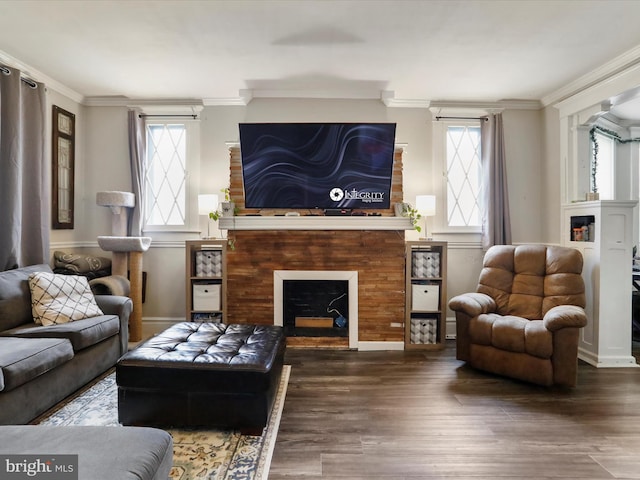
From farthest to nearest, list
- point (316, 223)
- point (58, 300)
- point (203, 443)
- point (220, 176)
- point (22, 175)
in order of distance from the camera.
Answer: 1. point (220, 176)
2. point (316, 223)
3. point (22, 175)
4. point (58, 300)
5. point (203, 443)

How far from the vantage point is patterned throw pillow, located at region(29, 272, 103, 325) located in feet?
8.21

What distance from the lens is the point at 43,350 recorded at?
2.03m

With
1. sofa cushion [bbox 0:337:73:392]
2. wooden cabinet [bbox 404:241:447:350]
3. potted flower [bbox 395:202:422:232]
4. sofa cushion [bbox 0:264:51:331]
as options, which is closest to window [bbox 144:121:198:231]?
sofa cushion [bbox 0:264:51:331]

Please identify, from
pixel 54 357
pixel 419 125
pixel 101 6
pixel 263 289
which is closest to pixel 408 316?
pixel 263 289

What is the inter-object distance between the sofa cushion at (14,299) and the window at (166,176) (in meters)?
1.45

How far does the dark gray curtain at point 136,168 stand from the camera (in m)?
3.76

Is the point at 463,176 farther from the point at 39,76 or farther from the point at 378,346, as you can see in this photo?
the point at 39,76

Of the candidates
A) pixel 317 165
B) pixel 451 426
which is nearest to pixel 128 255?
pixel 317 165

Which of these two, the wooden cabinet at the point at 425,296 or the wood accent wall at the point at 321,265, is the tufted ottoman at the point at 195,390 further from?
the wooden cabinet at the point at 425,296

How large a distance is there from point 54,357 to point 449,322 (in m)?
3.56

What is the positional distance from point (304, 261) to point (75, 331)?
1.97 m

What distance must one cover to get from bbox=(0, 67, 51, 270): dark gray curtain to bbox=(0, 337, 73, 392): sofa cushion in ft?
3.62

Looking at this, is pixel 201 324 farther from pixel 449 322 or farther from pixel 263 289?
pixel 449 322
